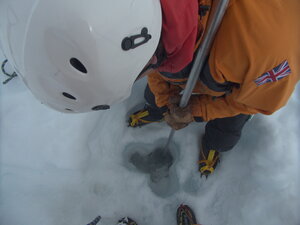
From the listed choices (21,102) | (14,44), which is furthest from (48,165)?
(14,44)

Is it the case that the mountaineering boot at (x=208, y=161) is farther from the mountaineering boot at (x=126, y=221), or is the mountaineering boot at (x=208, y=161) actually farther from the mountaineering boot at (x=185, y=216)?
the mountaineering boot at (x=126, y=221)

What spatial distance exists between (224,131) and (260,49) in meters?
0.78

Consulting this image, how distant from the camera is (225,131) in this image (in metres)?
1.68

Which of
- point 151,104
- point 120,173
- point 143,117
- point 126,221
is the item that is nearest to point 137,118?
point 143,117

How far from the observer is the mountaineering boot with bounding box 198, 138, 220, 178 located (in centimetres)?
191

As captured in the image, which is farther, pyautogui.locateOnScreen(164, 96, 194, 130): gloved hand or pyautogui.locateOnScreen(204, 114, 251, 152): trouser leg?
pyautogui.locateOnScreen(204, 114, 251, 152): trouser leg

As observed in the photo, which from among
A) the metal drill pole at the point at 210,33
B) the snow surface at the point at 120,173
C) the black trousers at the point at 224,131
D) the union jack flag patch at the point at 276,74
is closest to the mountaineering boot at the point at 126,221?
the snow surface at the point at 120,173

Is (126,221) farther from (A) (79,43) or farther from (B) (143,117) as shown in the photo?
(A) (79,43)

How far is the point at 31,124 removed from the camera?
209 centimetres

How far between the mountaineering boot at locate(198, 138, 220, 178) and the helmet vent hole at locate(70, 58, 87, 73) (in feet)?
4.28

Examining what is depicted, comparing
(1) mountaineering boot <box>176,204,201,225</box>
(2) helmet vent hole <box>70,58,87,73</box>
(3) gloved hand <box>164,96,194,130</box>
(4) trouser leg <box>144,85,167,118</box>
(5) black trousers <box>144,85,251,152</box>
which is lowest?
(1) mountaineering boot <box>176,204,201,225</box>

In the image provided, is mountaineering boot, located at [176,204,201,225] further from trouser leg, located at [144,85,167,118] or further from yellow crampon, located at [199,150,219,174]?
trouser leg, located at [144,85,167,118]

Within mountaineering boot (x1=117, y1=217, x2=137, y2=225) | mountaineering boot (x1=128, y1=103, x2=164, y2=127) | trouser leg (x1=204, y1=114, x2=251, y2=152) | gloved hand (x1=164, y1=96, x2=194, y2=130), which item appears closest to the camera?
gloved hand (x1=164, y1=96, x2=194, y2=130)

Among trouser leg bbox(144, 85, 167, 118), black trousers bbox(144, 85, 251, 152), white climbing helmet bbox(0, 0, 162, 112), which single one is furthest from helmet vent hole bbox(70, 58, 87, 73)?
trouser leg bbox(144, 85, 167, 118)
